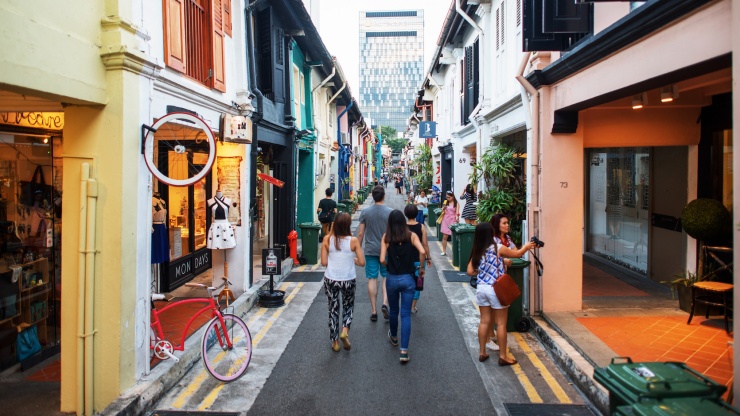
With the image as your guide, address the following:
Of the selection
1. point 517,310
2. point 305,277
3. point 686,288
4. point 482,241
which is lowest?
point 305,277

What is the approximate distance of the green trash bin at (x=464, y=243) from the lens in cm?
1180

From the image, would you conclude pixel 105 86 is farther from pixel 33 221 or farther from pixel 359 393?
pixel 359 393

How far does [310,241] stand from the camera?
13.1m

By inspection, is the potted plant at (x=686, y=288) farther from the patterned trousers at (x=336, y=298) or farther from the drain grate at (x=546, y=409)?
the patterned trousers at (x=336, y=298)

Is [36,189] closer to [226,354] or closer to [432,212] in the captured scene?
[226,354]

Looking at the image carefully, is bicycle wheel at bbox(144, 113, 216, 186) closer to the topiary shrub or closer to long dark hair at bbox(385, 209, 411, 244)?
long dark hair at bbox(385, 209, 411, 244)

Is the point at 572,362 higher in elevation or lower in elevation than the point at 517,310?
lower

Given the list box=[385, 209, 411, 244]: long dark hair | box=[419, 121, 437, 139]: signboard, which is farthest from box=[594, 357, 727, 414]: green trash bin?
box=[419, 121, 437, 139]: signboard

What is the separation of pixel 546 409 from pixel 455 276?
662cm

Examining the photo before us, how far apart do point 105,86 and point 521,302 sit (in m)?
5.77

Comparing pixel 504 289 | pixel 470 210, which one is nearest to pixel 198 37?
pixel 504 289

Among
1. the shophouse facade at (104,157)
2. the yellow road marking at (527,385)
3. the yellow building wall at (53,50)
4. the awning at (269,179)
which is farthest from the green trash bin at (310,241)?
the yellow building wall at (53,50)

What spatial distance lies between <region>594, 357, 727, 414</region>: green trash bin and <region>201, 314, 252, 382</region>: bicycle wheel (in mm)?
3754

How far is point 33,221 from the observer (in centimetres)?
658
